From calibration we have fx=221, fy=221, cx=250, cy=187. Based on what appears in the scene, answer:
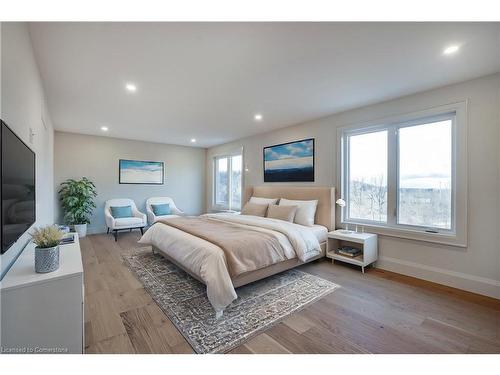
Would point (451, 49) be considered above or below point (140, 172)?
above

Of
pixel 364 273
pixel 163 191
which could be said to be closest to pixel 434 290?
pixel 364 273

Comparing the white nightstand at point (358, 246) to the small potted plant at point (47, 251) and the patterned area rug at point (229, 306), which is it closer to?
the patterned area rug at point (229, 306)

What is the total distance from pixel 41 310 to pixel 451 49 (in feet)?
12.2

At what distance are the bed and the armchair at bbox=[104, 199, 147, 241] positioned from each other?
5.63ft

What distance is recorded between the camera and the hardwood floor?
1.68m

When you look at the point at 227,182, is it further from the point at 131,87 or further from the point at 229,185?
the point at 131,87

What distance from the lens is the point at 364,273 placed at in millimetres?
3135

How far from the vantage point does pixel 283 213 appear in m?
3.85

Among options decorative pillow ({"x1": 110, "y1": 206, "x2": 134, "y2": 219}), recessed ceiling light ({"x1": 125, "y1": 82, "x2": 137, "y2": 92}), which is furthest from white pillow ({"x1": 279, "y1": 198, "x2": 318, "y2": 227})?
decorative pillow ({"x1": 110, "y1": 206, "x2": 134, "y2": 219})

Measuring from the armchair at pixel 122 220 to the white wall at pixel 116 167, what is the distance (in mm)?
308

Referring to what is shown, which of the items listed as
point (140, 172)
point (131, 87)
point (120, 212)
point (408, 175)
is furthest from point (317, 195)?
point (140, 172)

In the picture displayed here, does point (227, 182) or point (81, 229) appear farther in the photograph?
point (227, 182)

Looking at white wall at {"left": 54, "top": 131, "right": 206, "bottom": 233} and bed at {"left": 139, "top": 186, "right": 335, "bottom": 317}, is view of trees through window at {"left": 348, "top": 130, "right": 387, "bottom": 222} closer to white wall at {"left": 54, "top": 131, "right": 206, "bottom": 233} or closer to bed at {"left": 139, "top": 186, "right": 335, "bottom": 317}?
bed at {"left": 139, "top": 186, "right": 335, "bottom": 317}
